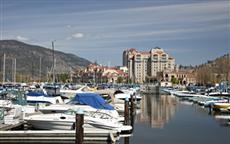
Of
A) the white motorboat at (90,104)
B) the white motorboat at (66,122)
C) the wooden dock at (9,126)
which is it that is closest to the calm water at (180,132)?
the white motorboat at (66,122)

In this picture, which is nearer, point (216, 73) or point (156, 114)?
point (156, 114)

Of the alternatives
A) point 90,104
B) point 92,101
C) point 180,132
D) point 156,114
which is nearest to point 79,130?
point 90,104

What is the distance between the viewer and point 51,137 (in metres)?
27.0

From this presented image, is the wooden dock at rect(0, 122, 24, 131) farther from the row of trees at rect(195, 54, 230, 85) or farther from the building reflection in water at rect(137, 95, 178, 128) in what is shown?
the row of trees at rect(195, 54, 230, 85)

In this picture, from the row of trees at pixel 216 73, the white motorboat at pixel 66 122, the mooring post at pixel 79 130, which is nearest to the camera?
the mooring post at pixel 79 130

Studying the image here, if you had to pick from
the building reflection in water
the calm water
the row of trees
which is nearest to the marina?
the calm water

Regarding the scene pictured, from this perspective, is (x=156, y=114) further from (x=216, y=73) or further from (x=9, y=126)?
(x=216, y=73)

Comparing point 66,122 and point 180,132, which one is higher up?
point 66,122

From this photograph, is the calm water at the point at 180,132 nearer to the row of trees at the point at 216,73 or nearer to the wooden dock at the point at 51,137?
the wooden dock at the point at 51,137

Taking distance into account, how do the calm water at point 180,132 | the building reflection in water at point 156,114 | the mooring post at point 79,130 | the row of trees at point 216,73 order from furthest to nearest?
the row of trees at point 216,73 < the building reflection in water at point 156,114 < the calm water at point 180,132 < the mooring post at point 79,130

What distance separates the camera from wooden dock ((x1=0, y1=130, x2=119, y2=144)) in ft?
87.9

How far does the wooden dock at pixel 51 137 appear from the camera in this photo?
2678 centimetres

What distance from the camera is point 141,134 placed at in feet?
116

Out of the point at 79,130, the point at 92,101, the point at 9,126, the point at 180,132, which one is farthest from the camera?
the point at 180,132
